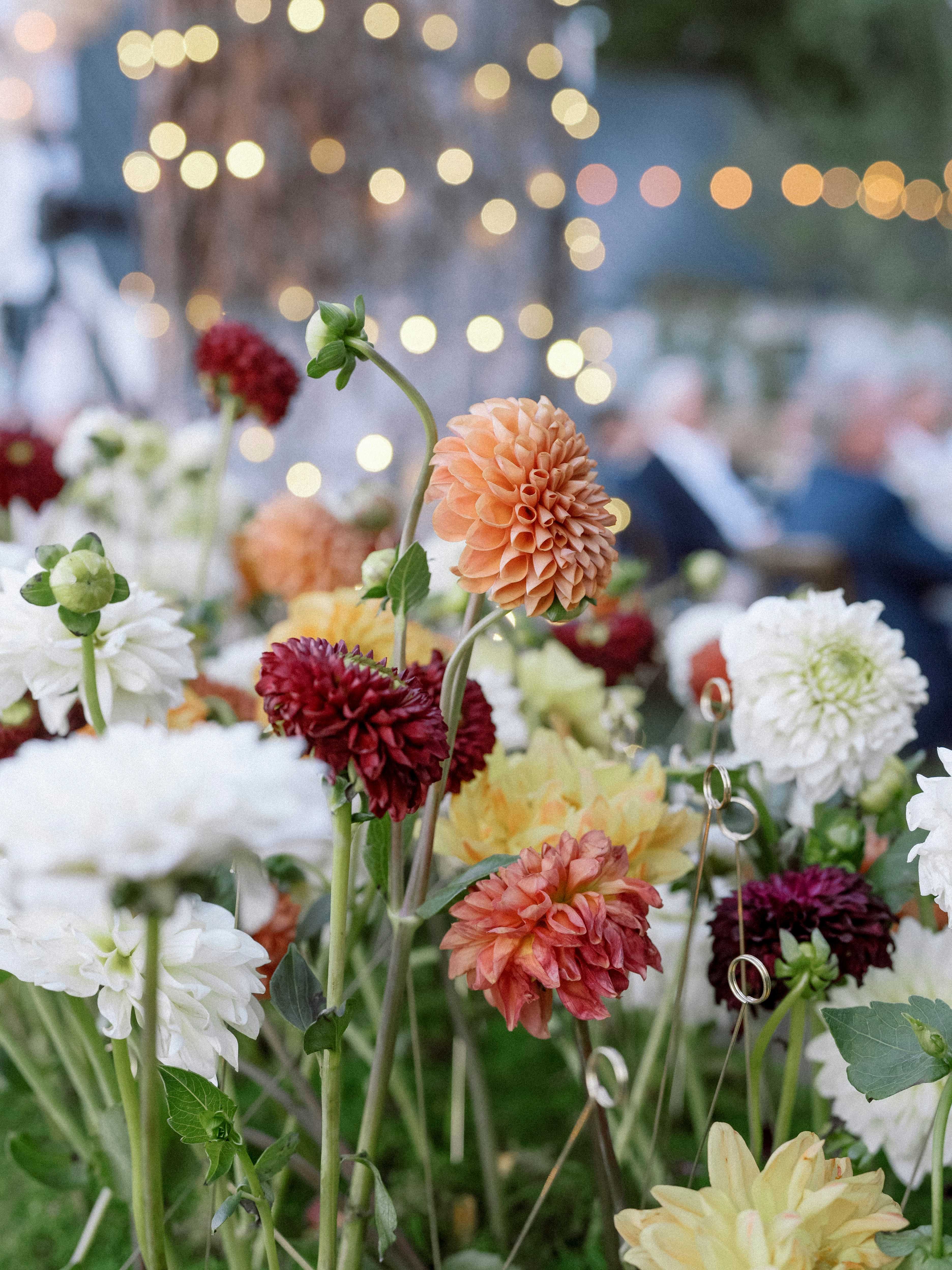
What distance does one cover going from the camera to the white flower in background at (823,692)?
36 cm

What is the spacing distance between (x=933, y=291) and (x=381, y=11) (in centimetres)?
199

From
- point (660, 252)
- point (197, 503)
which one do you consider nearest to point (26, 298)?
point (197, 503)

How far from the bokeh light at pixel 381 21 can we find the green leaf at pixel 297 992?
126 cm

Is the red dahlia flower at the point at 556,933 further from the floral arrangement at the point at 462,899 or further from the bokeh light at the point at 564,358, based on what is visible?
the bokeh light at the point at 564,358

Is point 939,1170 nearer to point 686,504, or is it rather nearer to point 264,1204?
point 264,1204

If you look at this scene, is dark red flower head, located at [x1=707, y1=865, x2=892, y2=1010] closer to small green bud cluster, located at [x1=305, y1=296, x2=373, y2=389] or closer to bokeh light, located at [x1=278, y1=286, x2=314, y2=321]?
small green bud cluster, located at [x1=305, y1=296, x2=373, y2=389]

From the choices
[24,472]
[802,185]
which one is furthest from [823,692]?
[802,185]

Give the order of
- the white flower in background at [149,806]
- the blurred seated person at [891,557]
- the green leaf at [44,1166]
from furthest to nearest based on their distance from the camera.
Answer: the blurred seated person at [891,557], the green leaf at [44,1166], the white flower in background at [149,806]

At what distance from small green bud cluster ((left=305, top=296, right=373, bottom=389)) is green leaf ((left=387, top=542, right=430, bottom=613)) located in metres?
0.05

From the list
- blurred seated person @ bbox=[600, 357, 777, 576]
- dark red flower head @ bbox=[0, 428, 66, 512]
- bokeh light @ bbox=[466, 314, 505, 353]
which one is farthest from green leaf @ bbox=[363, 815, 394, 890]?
bokeh light @ bbox=[466, 314, 505, 353]

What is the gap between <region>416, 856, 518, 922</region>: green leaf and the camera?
28 cm

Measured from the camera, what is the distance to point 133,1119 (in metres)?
0.31

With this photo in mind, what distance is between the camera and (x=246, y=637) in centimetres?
84

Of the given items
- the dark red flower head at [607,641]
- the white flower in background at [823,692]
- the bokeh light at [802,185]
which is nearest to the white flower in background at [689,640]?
the dark red flower head at [607,641]
